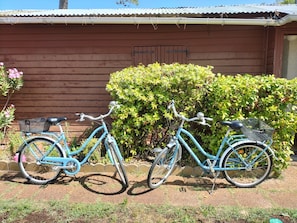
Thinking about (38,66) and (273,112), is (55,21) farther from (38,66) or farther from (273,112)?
(273,112)

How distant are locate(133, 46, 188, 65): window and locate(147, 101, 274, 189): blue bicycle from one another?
1984mm

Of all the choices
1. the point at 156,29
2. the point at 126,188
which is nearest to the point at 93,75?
the point at 156,29

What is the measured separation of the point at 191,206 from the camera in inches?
116

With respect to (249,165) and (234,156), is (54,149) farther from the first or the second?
(249,165)

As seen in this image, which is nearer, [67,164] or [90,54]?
[67,164]

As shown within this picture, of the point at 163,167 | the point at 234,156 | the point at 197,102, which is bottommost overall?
the point at 163,167

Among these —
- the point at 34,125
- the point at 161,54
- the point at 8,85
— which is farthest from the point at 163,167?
the point at 8,85

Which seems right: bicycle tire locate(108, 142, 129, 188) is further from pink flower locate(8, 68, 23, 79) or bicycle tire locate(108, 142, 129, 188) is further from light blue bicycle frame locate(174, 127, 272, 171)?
pink flower locate(8, 68, 23, 79)

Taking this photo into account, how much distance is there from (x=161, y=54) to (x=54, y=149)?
2786 mm

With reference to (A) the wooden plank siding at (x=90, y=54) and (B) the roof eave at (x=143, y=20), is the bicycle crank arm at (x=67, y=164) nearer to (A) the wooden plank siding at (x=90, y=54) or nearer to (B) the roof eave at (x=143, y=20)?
(A) the wooden plank siding at (x=90, y=54)

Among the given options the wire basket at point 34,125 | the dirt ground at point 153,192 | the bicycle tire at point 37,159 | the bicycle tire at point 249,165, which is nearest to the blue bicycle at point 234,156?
the bicycle tire at point 249,165

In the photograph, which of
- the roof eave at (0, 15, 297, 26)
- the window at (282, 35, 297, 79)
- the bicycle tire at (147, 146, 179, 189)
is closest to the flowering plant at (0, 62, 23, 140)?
the roof eave at (0, 15, 297, 26)

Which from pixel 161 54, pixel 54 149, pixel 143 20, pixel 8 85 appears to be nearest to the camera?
pixel 54 149

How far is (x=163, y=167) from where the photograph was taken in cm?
339
